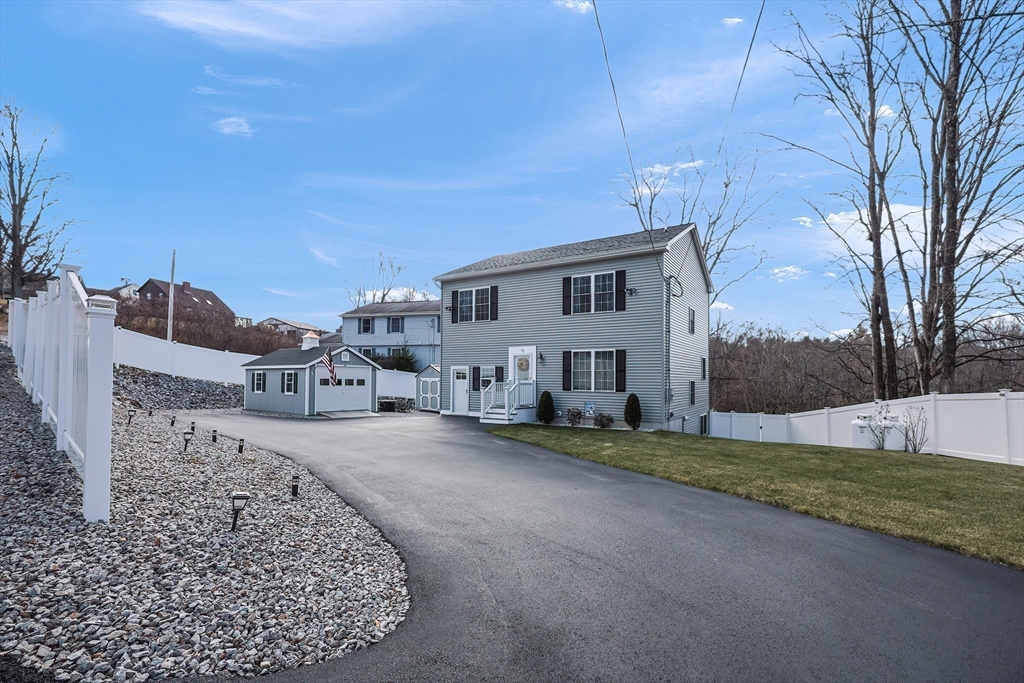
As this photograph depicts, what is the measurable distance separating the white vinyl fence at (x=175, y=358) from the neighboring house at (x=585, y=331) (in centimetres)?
1362

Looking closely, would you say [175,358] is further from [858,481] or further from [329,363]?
[858,481]

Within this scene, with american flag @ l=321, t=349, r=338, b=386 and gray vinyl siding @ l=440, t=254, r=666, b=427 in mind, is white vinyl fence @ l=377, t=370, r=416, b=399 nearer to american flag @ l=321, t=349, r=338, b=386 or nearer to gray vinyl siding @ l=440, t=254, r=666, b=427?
american flag @ l=321, t=349, r=338, b=386

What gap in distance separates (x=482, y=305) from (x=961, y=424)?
571 inches

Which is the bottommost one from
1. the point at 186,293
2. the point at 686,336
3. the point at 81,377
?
the point at 81,377

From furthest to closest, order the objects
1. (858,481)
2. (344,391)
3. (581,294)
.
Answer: (344,391) < (581,294) < (858,481)

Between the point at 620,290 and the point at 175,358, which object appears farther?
the point at 175,358

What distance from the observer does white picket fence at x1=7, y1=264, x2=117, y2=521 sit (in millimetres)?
4668

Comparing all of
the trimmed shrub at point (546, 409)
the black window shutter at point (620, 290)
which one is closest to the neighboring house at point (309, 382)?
the trimmed shrub at point (546, 409)

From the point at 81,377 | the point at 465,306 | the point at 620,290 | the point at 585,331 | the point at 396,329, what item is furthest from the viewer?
the point at 396,329

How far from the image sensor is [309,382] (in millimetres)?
21703

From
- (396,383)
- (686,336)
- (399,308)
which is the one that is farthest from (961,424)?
(399,308)

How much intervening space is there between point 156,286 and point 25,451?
52991mm

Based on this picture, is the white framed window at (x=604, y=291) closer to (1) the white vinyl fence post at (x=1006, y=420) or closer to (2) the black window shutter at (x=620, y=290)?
(2) the black window shutter at (x=620, y=290)

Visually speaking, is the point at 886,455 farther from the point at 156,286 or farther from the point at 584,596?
the point at 156,286
